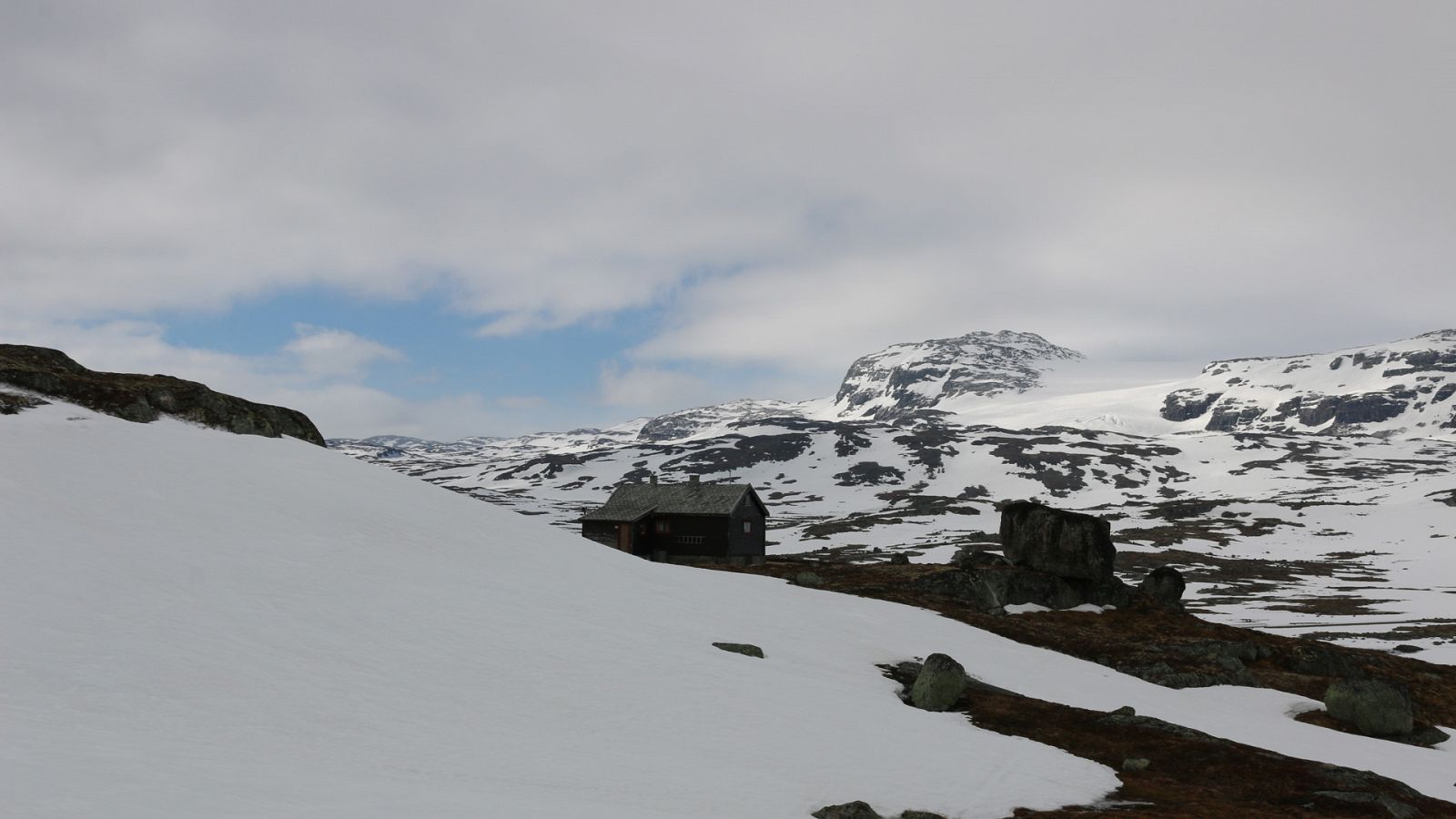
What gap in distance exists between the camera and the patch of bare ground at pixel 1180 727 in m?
18.0

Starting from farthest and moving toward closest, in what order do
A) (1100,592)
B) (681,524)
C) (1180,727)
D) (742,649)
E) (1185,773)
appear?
(681,524), (1100,592), (742,649), (1180,727), (1185,773)

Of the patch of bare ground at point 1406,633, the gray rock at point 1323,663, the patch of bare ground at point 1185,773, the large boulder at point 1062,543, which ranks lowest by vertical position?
the patch of bare ground at point 1406,633

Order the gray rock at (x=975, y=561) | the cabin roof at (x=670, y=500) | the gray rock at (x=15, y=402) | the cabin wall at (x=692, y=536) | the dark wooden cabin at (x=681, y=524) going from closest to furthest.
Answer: the gray rock at (x=15, y=402), the gray rock at (x=975, y=561), the dark wooden cabin at (x=681, y=524), the cabin wall at (x=692, y=536), the cabin roof at (x=670, y=500)

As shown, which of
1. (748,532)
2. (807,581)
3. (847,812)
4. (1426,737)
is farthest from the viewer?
(748,532)

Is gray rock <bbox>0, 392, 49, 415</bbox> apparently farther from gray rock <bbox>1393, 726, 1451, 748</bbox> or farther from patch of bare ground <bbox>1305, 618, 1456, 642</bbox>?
patch of bare ground <bbox>1305, 618, 1456, 642</bbox>

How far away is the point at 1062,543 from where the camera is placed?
159ft

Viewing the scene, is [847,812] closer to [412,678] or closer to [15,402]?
[412,678]

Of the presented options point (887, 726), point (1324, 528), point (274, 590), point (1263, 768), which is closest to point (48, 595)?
point (274, 590)

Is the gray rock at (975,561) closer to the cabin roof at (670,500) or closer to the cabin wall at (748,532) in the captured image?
the cabin wall at (748,532)

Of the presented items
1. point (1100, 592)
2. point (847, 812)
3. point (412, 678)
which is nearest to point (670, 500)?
point (1100, 592)

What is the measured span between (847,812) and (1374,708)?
26.9m

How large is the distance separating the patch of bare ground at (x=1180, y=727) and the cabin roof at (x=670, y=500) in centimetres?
1938

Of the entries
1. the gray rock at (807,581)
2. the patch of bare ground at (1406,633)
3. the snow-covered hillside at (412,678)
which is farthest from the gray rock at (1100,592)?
the patch of bare ground at (1406,633)

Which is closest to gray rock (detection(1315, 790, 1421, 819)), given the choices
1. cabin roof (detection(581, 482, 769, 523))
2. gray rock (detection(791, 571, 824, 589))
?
gray rock (detection(791, 571, 824, 589))
